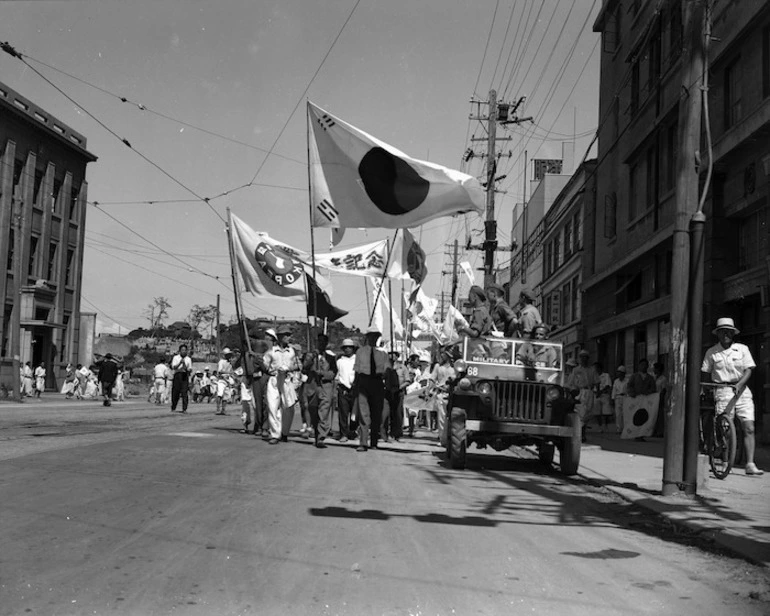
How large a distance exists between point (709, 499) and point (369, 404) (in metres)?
5.83

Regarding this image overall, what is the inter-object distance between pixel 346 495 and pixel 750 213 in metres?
12.5

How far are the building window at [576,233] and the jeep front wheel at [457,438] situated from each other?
2497 cm

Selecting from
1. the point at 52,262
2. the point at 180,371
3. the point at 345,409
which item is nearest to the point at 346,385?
the point at 345,409

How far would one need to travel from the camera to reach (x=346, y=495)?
7.86 metres

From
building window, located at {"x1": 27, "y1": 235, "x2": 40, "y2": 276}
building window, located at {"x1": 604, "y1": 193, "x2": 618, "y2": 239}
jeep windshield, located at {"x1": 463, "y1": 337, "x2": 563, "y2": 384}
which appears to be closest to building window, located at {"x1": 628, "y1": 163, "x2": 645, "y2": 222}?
building window, located at {"x1": 604, "y1": 193, "x2": 618, "y2": 239}

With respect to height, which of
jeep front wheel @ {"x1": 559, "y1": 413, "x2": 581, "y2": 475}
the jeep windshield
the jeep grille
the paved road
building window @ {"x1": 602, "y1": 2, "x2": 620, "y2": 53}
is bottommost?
the paved road

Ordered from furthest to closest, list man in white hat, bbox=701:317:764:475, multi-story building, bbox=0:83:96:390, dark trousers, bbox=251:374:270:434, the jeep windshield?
multi-story building, bbox=0:83:96:390 < dark trousers, bbox=251:374:270:434 < the jeep windshield < man in white hat, bbox=701:317:764:475

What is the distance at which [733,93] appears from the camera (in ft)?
59.3

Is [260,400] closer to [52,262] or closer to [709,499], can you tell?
[709,499]

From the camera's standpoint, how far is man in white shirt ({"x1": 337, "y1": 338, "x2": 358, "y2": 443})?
605 inches

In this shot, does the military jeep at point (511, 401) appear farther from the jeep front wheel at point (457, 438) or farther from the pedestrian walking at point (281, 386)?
the pedestrian walking at point (281, 386)

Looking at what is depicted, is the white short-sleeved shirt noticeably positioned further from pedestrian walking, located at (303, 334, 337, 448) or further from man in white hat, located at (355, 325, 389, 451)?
pedestrian walking, located at (303, 334, 337, 448)

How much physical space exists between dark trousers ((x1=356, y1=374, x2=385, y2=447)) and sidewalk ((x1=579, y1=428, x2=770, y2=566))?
3.06 meters

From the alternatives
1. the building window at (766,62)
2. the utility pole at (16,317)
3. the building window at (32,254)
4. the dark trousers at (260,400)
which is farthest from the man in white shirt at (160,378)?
the building window at (766,62)
